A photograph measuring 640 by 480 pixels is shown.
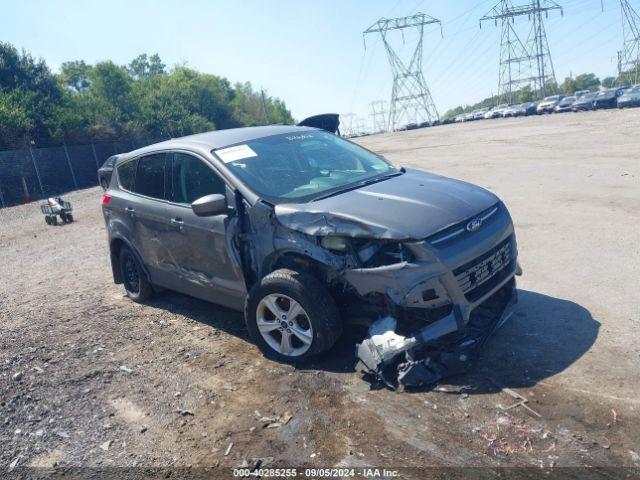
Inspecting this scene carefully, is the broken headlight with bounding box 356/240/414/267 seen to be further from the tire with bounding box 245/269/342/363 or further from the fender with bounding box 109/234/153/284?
the fender with bounding box 109/234/153/284

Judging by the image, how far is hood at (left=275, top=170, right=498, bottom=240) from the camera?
375 centimetres

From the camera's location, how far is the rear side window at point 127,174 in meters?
5.97

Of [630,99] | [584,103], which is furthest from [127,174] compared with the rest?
[584,103]

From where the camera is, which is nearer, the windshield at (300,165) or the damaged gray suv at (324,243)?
the damaged gray suv at (324,243)

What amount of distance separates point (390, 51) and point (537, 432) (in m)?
69.5

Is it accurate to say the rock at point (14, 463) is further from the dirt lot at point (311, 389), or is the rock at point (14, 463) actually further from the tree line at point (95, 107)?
the tree line at point (95, 107)

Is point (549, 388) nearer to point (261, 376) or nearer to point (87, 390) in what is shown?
point (261, 376)

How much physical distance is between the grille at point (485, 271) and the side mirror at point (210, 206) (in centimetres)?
195

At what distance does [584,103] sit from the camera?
138 feet

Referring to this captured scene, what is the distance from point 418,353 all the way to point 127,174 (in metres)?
3.99

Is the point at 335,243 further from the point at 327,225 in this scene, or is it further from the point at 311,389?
the point at 311,389

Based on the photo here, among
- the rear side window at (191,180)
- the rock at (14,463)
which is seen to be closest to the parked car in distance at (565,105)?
the rear side window at (191,180)

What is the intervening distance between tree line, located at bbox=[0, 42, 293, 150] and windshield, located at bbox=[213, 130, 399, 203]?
2730 cm

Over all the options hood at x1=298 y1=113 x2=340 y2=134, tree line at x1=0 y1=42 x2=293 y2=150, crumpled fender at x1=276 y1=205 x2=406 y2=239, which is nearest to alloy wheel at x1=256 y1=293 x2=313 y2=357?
crumpled fender at x1=276 y1=205 x2=406 y2=239
